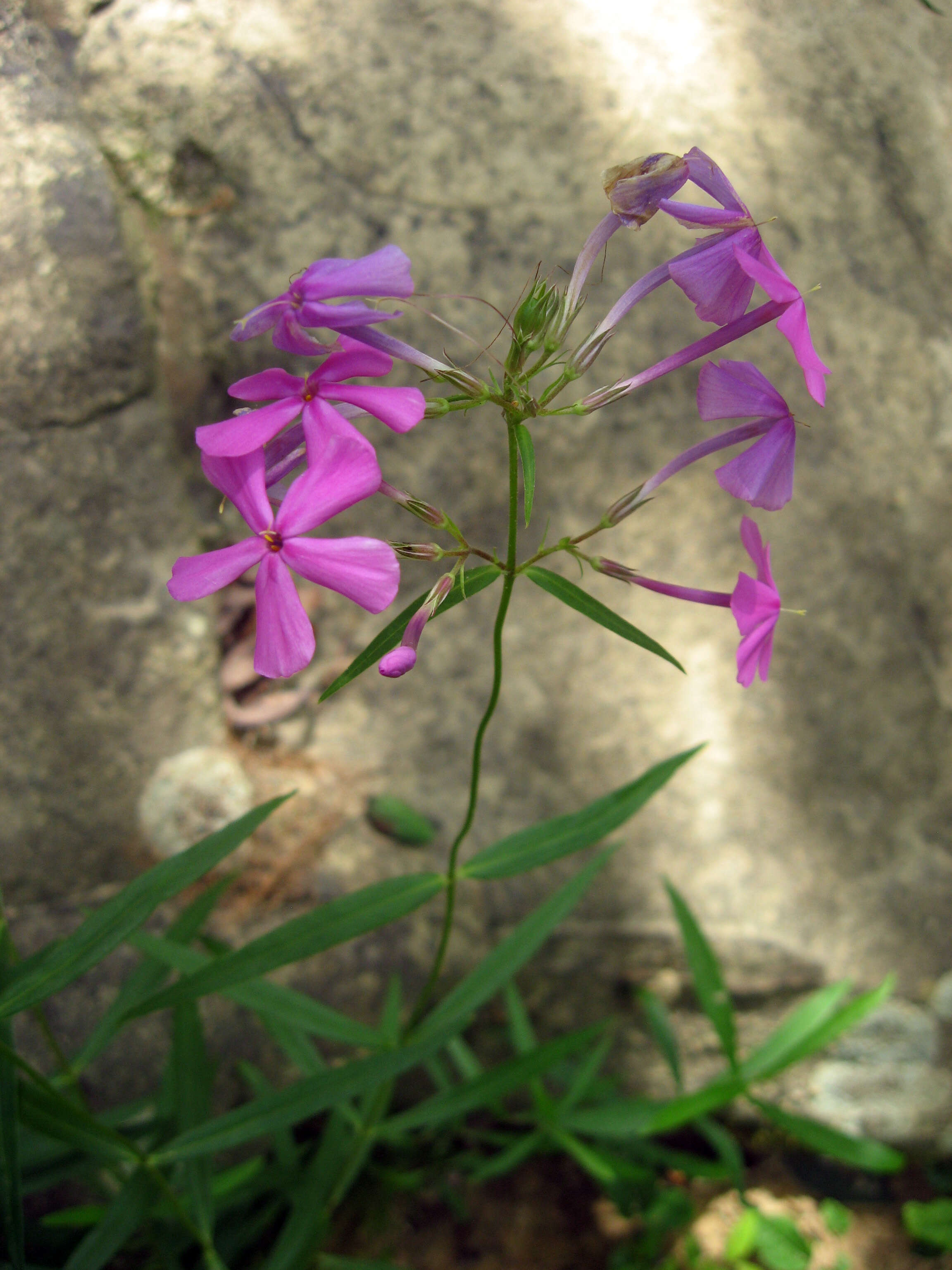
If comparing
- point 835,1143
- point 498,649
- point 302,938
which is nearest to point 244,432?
point 498,649

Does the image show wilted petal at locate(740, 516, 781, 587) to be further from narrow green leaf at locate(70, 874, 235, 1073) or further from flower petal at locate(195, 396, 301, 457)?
narrow green leaf at locate(70, 874, 235, 1073)

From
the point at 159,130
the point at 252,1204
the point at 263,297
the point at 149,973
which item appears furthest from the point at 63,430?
the point at 252,1204

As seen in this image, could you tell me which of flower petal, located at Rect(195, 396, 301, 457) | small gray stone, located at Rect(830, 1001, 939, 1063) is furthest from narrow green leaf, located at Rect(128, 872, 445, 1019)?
small gray stone, located at Rect(830, 1001, 939, 1063)

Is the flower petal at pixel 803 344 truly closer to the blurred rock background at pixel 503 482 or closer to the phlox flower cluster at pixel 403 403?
the phlox flower cluster at pixel 403 403

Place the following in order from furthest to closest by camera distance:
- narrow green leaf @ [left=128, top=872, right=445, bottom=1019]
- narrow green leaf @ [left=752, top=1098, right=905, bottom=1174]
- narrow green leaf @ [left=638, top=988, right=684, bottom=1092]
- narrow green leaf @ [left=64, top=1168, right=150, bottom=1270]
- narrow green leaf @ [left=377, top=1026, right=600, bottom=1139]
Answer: narrow green leaf @ [left=638, top=988, right=684, bottom=1092] → narrow green leaf @ [left=752, top=1098, right=905, bottom=1174] → narrow green leaf @ [left=377, top=1026, right=600, bottom=1139] → narrow green leaf @ [left=64, top=1168, right=150, bottom=1270] → narrow green leaf @ [left=128, top=872, right=445, bottom=1019]

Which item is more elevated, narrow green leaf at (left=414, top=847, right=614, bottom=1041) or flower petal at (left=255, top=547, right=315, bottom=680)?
flower petal at (left=255, top=547, right=315, bottom=680)

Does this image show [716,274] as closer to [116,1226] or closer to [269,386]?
[269,386]
